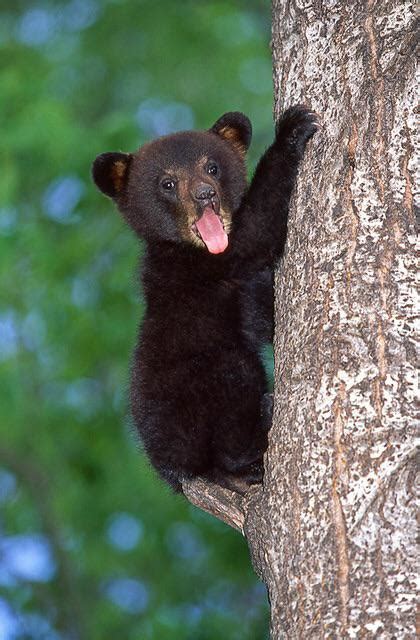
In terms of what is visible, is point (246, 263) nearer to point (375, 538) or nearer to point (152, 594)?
point (375, 538)

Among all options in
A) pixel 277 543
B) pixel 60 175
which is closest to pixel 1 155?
pixel 60 175

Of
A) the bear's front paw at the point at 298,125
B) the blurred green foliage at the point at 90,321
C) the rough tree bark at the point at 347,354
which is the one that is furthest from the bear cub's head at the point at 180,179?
the blurred green foliage at the point at 90,321

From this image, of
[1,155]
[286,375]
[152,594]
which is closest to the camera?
[286,375]

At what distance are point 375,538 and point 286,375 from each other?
695 millimetres

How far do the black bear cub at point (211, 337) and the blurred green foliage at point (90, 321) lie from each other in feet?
11.7

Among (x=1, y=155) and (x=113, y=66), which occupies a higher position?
(x=113, y=66)

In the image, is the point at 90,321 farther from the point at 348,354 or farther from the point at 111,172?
the point at 348,354

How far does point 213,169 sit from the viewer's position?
535 cm

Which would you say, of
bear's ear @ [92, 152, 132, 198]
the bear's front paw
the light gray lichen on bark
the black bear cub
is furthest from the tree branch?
bear's ear @ [92, 152, 132, 198]

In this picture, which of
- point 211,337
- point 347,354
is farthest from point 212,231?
point 347,354

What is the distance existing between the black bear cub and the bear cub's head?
0.11ft

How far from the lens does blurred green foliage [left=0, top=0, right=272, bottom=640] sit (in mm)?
8898

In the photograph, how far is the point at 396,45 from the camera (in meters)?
3.37

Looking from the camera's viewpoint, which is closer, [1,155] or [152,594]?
[1,155]
